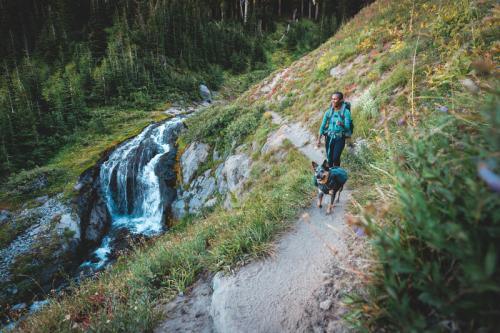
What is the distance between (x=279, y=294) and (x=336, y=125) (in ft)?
14.1

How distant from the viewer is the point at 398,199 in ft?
6.77

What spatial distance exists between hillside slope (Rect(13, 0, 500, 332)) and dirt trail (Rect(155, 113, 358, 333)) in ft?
1.13

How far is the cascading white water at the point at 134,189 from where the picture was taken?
16.5 m

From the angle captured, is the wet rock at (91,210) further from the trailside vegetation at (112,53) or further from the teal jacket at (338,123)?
the teal jacket at (338,123)

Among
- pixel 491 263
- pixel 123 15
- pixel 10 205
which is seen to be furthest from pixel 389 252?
pixel 123 15

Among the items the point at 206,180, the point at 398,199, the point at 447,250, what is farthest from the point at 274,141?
the point at 447,250

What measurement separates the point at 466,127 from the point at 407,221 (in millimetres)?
1127

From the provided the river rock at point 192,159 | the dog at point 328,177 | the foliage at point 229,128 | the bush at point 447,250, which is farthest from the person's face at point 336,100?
the river rock at point 192,159

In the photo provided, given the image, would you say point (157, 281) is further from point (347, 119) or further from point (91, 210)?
point (91, 210)

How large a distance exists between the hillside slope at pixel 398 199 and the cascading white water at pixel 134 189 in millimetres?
3224

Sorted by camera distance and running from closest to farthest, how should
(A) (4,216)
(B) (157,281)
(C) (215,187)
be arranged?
(B) (157,281) → (A) (4,216) → (C) (215,187)

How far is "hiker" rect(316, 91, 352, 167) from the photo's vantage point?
617 cm

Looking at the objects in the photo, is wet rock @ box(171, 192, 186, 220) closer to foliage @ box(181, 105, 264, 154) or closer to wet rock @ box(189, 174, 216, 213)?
wet rock @ box(189, 174, 216, 213)

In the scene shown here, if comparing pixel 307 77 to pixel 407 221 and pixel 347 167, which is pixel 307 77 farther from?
pixel 407 221
